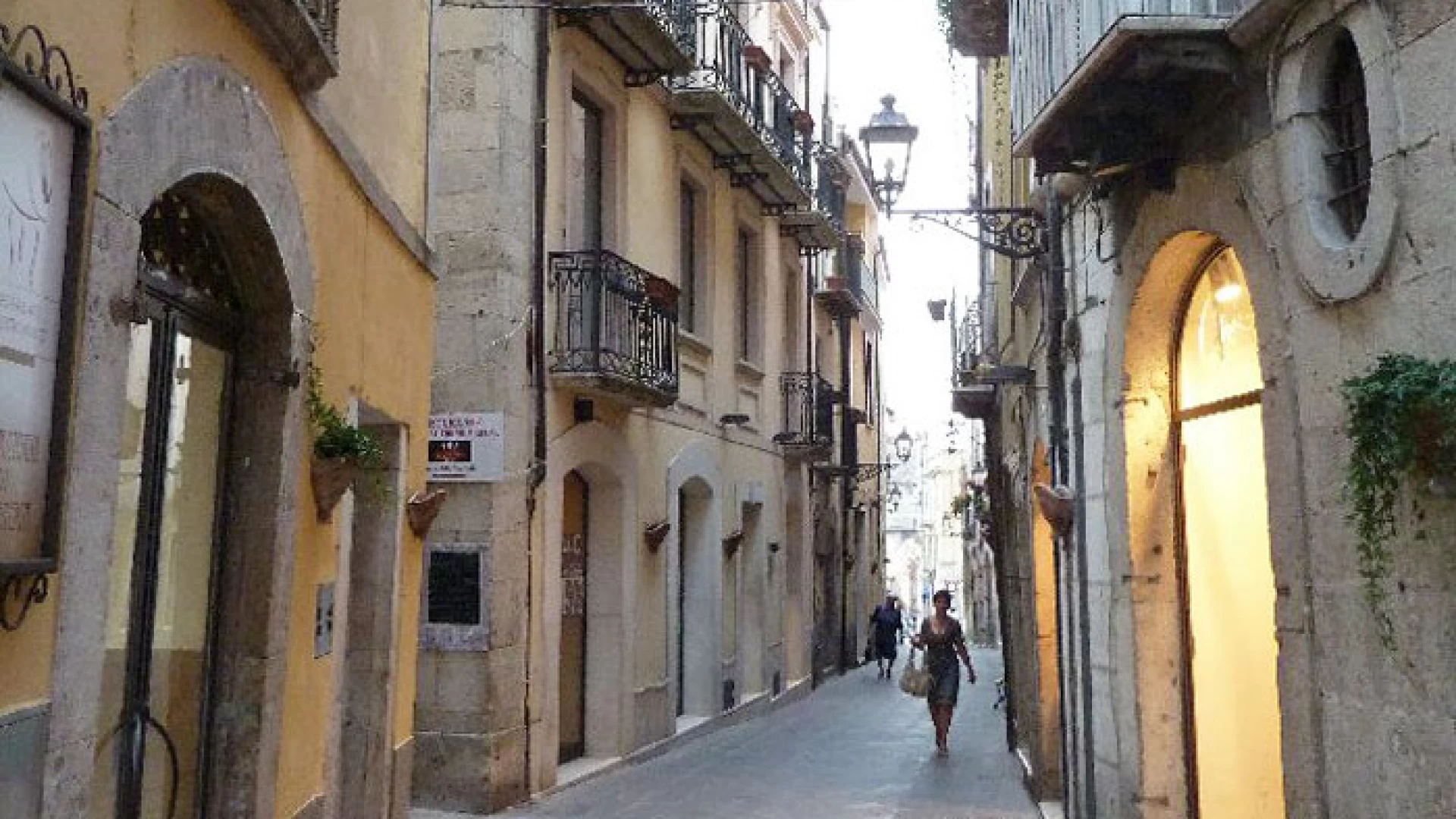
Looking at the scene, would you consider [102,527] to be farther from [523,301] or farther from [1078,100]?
[523,301]

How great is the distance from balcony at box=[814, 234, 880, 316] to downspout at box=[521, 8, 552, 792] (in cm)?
1253

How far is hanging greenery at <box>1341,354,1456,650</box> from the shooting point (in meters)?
4.04

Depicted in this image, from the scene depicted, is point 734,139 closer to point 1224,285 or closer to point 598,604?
point 598,604

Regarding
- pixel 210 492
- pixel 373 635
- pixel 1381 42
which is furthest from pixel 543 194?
pixel 1381 42

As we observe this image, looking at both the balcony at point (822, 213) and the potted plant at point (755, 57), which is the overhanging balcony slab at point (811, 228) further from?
the potted plant at point (755, 57)

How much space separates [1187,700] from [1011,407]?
652 centimetres

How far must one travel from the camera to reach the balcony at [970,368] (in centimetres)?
1538

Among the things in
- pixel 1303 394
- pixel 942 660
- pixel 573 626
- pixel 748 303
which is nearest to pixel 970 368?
pixel 748 303

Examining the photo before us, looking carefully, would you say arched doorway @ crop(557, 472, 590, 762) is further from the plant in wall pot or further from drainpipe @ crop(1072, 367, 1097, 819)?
the plant in wall pot

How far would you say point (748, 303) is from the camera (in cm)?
1806

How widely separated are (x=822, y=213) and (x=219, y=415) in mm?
15724

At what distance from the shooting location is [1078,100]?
6438 mm

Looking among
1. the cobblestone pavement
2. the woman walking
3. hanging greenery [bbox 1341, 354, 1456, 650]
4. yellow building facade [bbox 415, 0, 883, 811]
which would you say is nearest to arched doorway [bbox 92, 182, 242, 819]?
hanging greenery [bbox 1341, 354, 1456, 650]

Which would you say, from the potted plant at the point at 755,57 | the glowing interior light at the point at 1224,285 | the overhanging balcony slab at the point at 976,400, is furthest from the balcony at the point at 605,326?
the glowing interior light at the point at 1224,285
